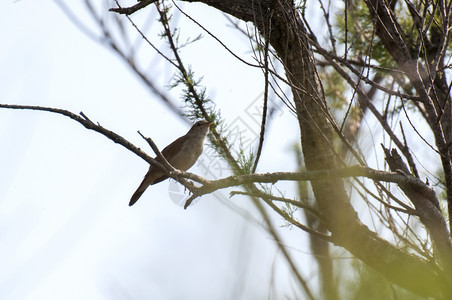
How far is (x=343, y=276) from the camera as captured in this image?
1.37 m

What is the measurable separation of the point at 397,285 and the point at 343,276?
0.23 meters

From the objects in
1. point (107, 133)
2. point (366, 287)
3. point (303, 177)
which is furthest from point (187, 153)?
point (366, 287)

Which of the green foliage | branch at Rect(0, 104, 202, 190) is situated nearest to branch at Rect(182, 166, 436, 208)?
branch at Rect(0, 104, 202, 190)

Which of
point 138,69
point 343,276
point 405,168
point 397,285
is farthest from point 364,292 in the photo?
point 138,69

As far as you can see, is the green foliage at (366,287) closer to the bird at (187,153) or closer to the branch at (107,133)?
the branch at (107,133)

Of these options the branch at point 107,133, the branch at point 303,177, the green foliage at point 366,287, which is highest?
the branch at point 303,177

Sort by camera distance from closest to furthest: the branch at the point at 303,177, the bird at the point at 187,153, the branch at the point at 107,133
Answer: the branch at the point at 107,133 < the branch at the point at 303,177 < the bird at the point at 187,153

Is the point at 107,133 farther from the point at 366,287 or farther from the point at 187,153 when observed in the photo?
the point at 187,153

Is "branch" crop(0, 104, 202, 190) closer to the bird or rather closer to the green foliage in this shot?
the green foliage

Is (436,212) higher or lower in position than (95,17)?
lower

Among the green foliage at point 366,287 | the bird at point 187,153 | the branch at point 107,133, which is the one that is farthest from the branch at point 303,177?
the bird at point 187,153

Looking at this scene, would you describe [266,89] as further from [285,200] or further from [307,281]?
[307,281]

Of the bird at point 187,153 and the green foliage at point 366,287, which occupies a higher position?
the bird at point 187,153

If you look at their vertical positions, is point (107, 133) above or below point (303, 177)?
below
